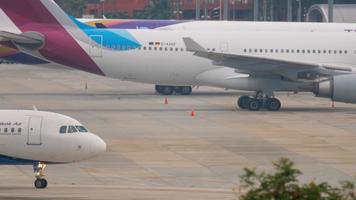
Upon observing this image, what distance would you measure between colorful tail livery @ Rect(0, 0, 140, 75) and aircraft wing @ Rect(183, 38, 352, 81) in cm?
422

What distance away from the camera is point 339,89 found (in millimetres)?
54875

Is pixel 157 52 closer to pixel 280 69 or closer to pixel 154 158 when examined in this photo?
pixel 280 69

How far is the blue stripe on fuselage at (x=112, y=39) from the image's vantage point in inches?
2276

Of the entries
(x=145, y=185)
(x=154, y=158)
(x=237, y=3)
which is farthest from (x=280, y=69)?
(x=237, y=3)

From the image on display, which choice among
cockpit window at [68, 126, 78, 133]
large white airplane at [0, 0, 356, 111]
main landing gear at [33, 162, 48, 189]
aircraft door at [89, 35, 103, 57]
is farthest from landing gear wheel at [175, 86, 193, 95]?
main landing gear at [33, 162, 48, 189]

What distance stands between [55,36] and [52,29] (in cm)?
47

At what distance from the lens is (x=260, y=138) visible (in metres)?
47.3

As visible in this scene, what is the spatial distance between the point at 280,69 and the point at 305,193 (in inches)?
1513

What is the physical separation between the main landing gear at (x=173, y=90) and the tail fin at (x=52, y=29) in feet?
28.3

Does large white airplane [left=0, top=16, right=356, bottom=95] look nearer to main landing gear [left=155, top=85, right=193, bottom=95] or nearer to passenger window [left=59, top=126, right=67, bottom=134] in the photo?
main landing gear [left=155, top=85, right=193, bottom=95]

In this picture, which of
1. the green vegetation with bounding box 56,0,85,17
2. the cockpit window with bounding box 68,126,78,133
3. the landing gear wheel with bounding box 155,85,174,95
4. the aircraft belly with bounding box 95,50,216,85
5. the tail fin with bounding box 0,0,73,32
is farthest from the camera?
the green vegetation with bounding box 56,0,85,17

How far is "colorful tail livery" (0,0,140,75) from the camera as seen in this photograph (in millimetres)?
57719

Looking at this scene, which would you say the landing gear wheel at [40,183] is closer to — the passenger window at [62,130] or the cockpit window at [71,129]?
the passenger window at [62,130]

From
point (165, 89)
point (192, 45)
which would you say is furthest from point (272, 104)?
point (165, 89)
